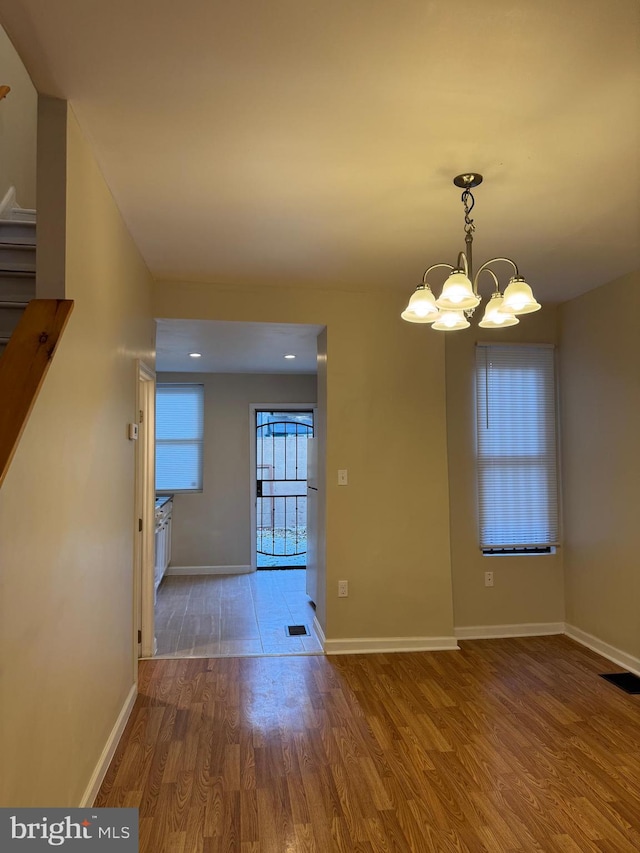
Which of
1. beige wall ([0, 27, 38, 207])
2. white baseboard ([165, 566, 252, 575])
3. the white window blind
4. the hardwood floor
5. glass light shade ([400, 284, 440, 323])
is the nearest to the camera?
the hardwood floor

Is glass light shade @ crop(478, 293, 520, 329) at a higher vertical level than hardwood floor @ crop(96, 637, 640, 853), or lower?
higher

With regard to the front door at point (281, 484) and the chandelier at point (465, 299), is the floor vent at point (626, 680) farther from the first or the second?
the front door at point (281, 484)

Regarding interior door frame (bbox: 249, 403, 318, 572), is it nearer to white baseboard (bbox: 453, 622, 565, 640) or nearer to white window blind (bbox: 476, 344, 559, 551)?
white window blind (bbox: 476, 344, 559, 551)

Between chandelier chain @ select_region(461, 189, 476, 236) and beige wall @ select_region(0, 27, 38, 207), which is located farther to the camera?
beige wall @ select_region(0, 27, 38, 207)

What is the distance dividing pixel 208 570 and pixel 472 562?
11.7 ft

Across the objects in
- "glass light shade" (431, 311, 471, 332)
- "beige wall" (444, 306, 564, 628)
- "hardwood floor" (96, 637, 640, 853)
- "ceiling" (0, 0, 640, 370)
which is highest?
"ceiling" (0, 0, 640, 370)

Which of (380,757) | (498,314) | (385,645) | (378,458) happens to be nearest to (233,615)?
(385,645)

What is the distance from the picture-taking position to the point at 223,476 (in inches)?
268

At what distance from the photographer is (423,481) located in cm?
407

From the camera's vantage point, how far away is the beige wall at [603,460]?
11.8 ft

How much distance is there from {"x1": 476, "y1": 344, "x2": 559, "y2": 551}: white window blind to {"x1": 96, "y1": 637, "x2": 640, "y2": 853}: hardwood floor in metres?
0.98

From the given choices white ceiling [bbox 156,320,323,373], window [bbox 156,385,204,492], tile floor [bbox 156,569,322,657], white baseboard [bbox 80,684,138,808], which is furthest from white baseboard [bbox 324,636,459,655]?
window [bbox 156,385,204,492]

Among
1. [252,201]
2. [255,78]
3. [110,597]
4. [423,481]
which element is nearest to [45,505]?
[110,597]

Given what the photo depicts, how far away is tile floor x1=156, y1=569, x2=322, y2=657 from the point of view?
13.2ft
